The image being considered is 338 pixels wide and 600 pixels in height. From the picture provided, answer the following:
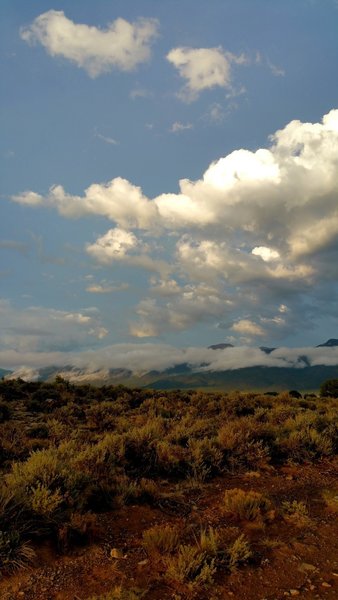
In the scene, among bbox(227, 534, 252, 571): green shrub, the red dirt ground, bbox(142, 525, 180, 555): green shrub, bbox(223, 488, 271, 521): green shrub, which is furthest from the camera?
bbox(223, 488, 271, 521): green shrub

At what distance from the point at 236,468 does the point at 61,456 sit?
4780 millimetres

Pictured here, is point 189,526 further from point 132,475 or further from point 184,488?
point 132,475

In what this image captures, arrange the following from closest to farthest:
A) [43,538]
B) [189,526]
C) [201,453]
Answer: [43,538] → [189,526] → [201,453]

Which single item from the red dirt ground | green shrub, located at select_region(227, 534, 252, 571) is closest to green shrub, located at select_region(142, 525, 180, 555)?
the red dirt ground

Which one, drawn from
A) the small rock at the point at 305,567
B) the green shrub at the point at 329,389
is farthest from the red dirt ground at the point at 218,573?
the green shrub at the point at 329,389

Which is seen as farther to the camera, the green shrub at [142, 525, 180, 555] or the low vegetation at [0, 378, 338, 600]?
the green shrub at [142, 525, 180, 555]

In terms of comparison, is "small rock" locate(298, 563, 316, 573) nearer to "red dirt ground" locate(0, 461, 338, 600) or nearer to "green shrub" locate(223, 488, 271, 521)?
"red dirt ground" locate(0, 461, 338, 600)

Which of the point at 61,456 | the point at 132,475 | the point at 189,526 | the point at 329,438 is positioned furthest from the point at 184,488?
the point at 329,438

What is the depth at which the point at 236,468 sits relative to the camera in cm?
1139

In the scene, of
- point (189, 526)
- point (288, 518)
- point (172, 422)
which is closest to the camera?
point (189, 526)

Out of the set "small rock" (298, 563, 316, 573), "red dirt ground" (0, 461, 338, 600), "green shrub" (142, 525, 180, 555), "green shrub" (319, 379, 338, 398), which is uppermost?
"green shrub" (142, 525, 180, 555)

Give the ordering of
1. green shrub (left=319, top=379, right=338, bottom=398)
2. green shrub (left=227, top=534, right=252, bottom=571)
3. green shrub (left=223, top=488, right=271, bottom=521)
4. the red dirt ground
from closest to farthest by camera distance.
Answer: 1. the red dirt ground
2. green shrub (left=227, top=534, right=252, bottom=571)
3. green shrub (left=223, top=488, right=271, bottom=521)
4. green shrub (left=319, top=379, right=338, bottom=398)

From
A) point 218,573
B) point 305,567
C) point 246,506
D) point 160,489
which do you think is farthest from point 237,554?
point 160,489

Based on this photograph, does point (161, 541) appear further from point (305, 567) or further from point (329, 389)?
point (329, 389)
